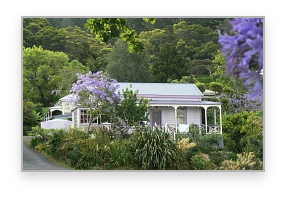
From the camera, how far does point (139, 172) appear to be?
5977mm

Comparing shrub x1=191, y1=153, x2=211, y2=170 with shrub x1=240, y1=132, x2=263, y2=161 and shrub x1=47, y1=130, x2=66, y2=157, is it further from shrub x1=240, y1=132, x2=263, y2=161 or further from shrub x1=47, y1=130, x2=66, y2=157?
shrub x1=47, y1=130, x2=66, y2=157

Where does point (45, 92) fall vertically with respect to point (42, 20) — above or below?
below

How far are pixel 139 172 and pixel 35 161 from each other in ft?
4.59

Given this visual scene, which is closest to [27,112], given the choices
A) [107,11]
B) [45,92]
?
[45,92]

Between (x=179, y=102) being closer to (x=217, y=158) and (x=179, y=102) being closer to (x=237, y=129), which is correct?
(x=237, y=129)

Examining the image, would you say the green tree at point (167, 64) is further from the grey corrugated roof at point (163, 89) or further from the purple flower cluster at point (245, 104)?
the purple flower cluster at point (245, 104)

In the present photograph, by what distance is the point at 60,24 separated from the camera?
20.3ft

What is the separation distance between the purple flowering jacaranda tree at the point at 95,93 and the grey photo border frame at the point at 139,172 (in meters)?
1.27

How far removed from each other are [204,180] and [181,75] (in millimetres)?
1687

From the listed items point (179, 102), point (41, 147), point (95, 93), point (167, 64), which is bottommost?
point (41, 147)

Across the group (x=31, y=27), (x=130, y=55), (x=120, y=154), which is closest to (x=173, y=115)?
(x=120, y=154)

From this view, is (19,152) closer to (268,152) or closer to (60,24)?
(60,24)

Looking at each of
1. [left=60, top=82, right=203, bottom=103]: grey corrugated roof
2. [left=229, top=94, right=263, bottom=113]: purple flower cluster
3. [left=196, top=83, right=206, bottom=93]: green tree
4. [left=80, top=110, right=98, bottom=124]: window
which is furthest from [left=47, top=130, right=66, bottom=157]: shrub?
[left=229, top=94, right=263, bottom=113]: purple flower cluster

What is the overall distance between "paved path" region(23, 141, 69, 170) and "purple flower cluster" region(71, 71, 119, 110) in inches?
39.9
